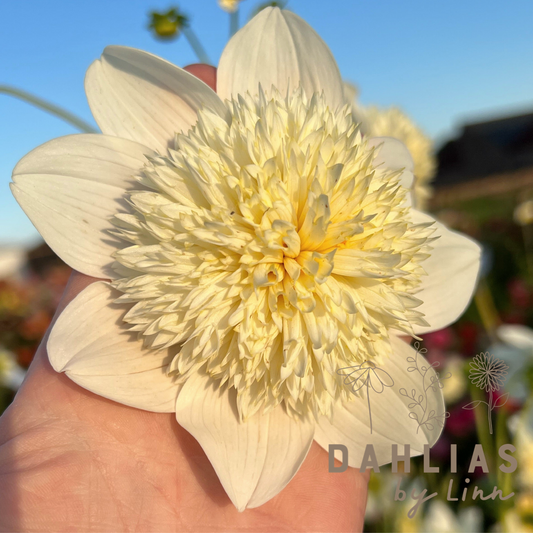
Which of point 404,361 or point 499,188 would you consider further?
point 499,188

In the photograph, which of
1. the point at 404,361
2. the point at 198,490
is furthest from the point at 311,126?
the point at 198,490

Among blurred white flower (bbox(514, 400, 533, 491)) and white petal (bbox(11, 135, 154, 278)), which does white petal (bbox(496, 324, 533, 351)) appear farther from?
white petal (bbox(11, 135, 154, 278))

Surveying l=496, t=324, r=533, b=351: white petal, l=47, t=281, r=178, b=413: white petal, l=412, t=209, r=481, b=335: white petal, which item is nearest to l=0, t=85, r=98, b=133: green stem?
l=47, t=281, r=178, b=413: white petal

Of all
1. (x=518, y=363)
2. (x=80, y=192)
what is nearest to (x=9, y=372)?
(x=80, y=192)

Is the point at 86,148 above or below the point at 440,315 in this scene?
above

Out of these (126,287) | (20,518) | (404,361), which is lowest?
(20,518)

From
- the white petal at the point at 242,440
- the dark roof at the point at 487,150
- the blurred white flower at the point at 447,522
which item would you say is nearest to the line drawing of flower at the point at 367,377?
the white petal at the point at 242,440

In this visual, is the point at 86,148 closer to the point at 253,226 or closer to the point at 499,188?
the point at 253,226

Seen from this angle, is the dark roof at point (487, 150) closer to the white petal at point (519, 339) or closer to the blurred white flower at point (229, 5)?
the white petal at point (519, 339)
